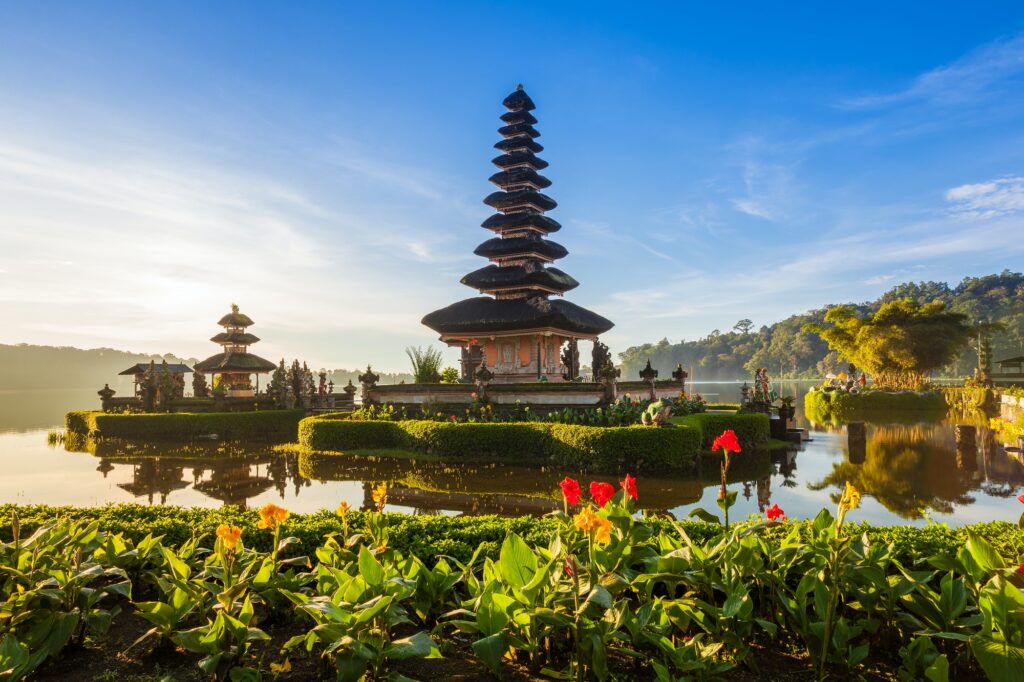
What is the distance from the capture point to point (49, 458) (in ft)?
63.7

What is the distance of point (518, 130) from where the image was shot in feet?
111

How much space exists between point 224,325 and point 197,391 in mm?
5339

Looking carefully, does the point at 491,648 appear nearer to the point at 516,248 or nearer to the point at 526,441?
the point at 526,441

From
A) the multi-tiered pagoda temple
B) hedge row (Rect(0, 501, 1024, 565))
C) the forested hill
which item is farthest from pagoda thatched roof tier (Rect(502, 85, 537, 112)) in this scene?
the forested hill

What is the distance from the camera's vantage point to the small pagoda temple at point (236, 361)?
A: 37750 millimetres

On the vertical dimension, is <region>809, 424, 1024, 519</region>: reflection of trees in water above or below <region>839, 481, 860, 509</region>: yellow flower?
below

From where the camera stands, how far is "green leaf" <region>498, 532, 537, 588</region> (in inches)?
135

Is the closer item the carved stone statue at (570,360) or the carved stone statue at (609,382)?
the carved stone statue at (609,382)

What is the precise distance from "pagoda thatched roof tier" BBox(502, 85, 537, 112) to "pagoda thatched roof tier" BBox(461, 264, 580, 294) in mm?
10239

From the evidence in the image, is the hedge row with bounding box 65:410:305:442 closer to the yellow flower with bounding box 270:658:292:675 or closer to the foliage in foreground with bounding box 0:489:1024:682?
the foliage in foreground with bounding box 0:489:1024:682

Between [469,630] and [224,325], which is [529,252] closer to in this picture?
[224,325]

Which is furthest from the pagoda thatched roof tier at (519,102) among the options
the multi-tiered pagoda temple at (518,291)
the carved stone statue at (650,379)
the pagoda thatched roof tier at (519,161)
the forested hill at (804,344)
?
the forested hill at (804,344)

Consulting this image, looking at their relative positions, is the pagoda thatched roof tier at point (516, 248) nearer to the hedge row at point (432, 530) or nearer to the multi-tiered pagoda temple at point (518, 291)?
the multi-tiered pagoda temple at point (518, 291)

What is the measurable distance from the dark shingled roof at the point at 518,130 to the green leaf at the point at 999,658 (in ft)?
112
